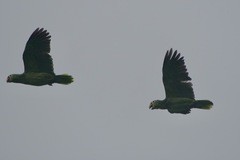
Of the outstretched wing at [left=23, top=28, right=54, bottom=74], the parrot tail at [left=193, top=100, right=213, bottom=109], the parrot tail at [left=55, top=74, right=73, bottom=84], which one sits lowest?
the parrot tail at [left=193, top=100, right=213, bottom=109]

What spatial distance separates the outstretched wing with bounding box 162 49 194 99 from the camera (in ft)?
178

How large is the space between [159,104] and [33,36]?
5.81 m

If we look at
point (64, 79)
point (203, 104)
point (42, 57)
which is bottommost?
point (203, 104)

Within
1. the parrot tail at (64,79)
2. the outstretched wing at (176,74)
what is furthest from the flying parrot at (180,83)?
the parrot tail at (64,79)

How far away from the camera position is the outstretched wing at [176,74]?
5438 centimetres

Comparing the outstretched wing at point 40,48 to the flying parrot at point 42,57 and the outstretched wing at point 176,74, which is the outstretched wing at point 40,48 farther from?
the outstretched wing at point 176,74

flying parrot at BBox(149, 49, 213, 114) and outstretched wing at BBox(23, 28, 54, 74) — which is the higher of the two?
outstretched wing at BBox(23, 28, 54, 74)

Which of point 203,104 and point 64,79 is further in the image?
point 64,79

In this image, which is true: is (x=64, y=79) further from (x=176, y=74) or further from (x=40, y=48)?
(x=176, y=74)

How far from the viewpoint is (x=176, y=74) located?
54.4 metres

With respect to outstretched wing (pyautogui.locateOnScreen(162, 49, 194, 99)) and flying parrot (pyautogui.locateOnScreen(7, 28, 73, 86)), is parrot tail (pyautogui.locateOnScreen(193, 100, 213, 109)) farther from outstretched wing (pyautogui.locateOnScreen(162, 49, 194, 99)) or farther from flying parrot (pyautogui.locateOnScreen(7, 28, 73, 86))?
flying parrot (pyautogui.locateOnScreen(7, 28, 73, 86))

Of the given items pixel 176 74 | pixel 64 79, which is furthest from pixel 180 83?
pixel 64 79

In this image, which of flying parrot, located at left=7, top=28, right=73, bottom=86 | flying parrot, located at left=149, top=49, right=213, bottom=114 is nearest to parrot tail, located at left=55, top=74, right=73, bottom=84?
flying parrot, located at left=7, top=28, right=73, bottom=86

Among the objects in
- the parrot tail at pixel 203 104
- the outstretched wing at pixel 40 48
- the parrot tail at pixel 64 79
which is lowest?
the parrot tail at pixel 203 104
